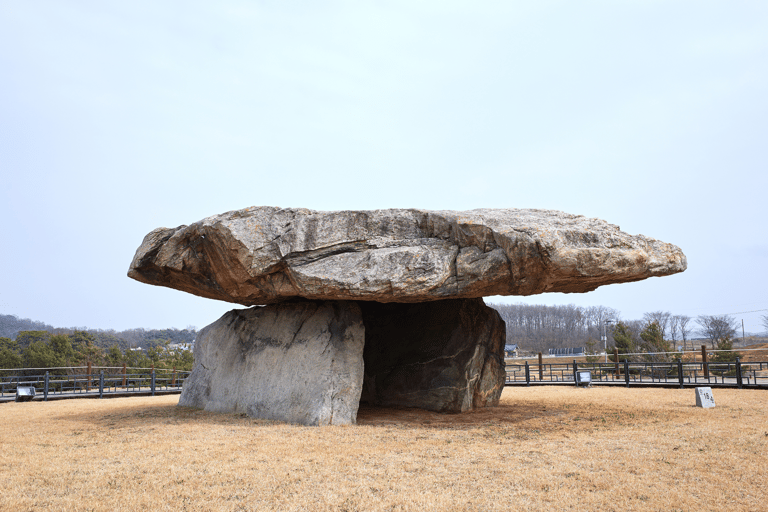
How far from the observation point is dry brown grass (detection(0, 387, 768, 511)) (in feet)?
14.6

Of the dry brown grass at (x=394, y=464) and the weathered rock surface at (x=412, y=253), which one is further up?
the weathered rock surface at (x=412, y=253)

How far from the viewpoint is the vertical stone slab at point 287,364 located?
866 centimetres

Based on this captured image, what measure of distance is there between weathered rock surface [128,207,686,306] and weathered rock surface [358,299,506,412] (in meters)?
2.19

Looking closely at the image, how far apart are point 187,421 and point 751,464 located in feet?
26.4

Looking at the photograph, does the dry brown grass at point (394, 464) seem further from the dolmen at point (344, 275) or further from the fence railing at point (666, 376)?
the fence railing at point (666, 376)

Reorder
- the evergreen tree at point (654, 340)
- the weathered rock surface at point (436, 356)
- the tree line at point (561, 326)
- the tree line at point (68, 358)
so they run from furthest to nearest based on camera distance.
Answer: the tree line at point (561, 326) → the evergreen tree at point (654, 340) → the tree line at point (68, 358) → the weathered rock surface at point (436, 356)

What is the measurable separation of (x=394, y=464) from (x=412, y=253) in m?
3.41

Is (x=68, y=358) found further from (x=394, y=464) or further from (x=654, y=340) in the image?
(x=654, y=340)

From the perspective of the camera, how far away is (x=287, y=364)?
9227mm

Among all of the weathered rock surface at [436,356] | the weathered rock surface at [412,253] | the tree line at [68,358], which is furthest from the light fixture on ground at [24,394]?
the weathered rock surface at [436,356]

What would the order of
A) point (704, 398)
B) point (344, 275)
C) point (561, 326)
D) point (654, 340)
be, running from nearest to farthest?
point (344, 275), point (704, 398), point (654, 340), point (561, 326)

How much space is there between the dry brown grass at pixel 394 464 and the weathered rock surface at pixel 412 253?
229cm

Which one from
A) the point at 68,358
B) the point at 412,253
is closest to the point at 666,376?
the point at 412,253

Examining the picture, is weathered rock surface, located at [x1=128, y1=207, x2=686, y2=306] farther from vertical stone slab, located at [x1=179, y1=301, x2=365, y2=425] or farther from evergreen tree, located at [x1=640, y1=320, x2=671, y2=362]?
evergreen tree, located at [x1=640, y1=320, x2=671, y2=362]
